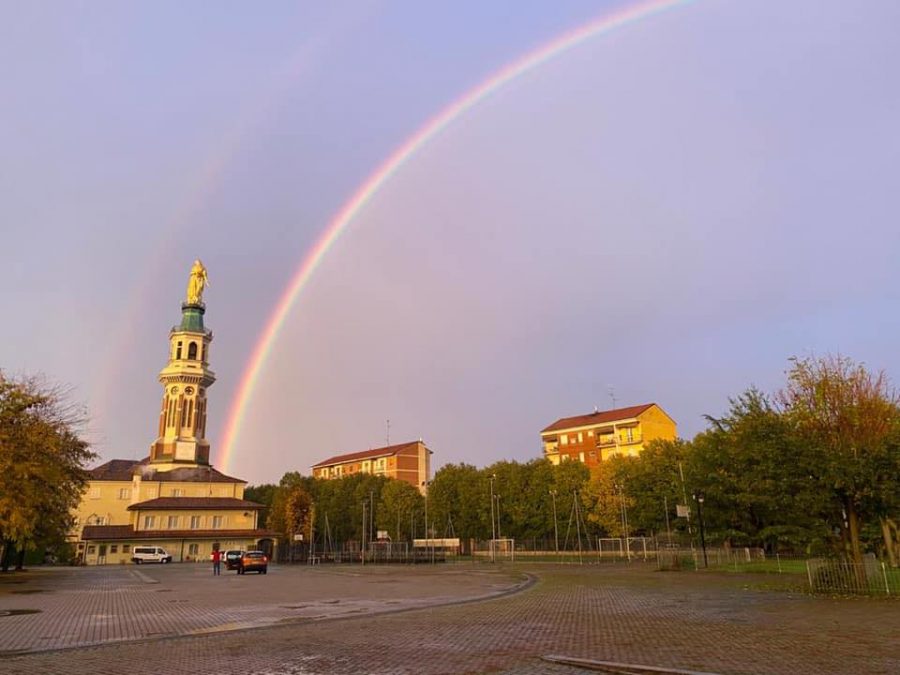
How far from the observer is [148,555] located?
233ft

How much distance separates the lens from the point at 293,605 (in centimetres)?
2078

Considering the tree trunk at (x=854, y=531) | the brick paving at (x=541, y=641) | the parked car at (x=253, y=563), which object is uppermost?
the tree trunk at (x=854, y=531)

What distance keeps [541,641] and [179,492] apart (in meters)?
85.9

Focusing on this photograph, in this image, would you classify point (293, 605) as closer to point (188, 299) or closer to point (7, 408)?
point (7, 408)

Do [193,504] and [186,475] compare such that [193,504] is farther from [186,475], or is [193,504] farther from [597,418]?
[597,418]

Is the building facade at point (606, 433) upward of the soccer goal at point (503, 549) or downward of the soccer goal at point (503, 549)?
upward

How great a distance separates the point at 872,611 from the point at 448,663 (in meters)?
12.2

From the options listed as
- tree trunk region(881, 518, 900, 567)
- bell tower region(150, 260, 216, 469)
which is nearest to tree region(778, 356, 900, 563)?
tree trunk region(881, 518, 900, 567)

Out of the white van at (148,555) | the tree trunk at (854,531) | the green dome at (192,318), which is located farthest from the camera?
the green dome at (192,318)

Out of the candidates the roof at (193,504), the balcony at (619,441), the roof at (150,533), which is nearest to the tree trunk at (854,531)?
the balcony at (619,441)

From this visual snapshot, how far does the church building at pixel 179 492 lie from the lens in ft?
253

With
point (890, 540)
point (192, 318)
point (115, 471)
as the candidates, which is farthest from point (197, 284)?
point (890, 540)

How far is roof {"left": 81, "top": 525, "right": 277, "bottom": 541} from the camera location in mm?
73500

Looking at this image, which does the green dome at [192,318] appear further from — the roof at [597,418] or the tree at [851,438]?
the tree at [851,438]
